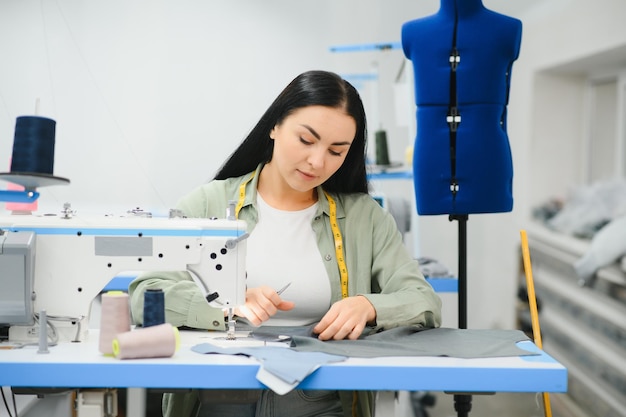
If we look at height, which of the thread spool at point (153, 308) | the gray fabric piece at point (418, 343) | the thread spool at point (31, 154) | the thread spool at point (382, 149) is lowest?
the gray fabric piece at point (418, 343)

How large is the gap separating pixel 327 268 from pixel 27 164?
756mm

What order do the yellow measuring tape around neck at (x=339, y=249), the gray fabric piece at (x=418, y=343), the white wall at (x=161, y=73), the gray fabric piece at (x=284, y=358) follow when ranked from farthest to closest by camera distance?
the white wall at (x=161, y=73), the yellow measuring tape around neck at (x=339, y=249), the gray fabric piece at (x=418, y=343), the gray fabric piece at (x=284, y=358)

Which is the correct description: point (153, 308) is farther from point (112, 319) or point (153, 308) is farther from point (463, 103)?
point (463, 103)

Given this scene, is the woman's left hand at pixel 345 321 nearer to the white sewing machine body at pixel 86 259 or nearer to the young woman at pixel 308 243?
the young woman at pixel 308 243

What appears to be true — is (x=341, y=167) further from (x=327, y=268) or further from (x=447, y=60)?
(x=447, y=60)

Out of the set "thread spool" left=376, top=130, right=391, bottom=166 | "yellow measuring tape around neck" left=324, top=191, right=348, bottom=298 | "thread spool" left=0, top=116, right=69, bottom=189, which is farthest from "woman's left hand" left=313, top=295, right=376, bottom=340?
"thread spool" left=376, top=130, right=391, bottom=166

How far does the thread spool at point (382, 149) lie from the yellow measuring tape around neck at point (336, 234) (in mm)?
1580

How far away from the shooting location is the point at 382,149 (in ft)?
11.5

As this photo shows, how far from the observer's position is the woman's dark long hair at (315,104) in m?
1.80

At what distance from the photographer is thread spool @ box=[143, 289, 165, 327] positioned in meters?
1.44

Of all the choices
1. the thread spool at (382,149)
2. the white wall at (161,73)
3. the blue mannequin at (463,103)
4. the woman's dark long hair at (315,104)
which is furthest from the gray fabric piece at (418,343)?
the thread spool at (382,149)

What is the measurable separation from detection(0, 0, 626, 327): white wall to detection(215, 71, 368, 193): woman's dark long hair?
818 mm

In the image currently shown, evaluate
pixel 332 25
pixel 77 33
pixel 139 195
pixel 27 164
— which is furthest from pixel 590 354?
pixel 27 164

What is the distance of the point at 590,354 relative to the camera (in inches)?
152
